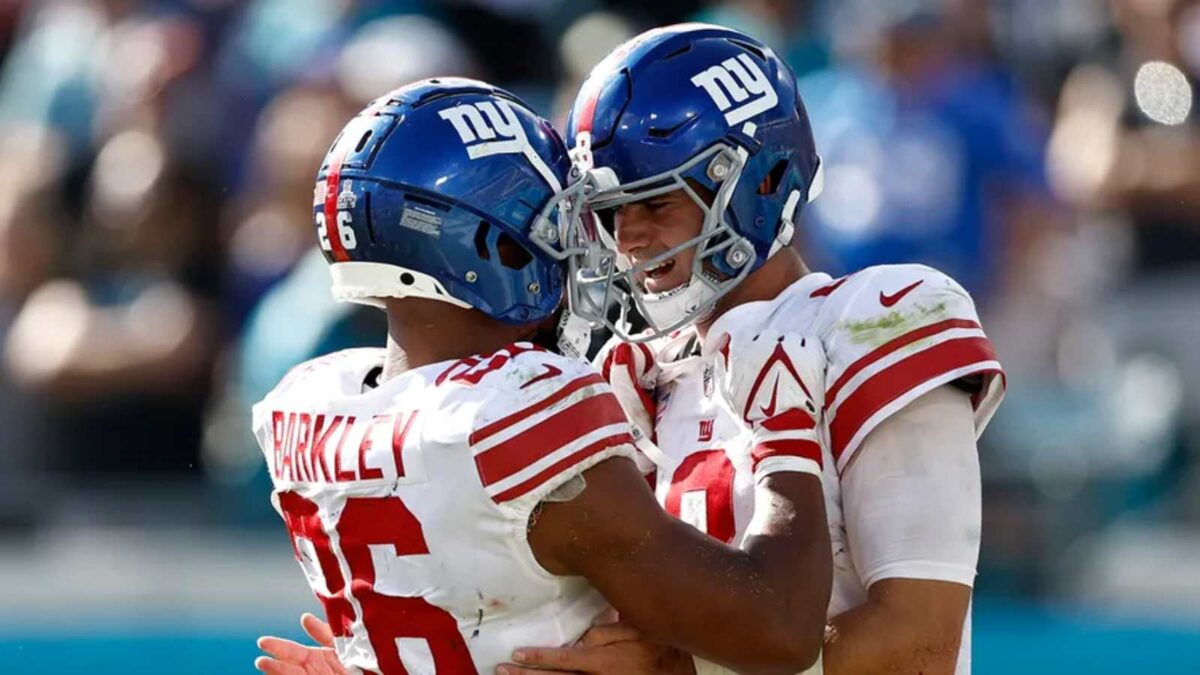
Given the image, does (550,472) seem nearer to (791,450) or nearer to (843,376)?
(791,450)

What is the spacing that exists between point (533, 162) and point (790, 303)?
0.52m

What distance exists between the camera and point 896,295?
3.19 m

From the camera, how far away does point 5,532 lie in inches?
271

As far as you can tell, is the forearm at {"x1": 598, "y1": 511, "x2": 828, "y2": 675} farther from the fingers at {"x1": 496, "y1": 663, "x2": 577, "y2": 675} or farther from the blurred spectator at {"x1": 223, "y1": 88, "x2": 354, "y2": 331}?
the blurred spectator at {"x1": 223, "y1": 88, "x2": 354, "y2": 331}

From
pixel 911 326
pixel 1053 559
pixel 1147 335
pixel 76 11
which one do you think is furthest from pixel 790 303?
pixel 76 11

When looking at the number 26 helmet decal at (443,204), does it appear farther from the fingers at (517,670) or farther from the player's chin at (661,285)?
the fingers at (517,670)

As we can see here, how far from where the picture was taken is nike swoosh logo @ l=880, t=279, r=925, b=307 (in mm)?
3180

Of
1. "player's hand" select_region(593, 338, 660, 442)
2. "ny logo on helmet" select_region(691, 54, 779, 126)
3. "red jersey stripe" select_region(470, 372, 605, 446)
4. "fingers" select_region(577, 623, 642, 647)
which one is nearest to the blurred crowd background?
"player's hand" select_region(593, 338, 660, 442)

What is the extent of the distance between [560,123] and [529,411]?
400cm

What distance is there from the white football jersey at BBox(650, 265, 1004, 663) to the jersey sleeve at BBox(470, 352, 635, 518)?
36 cm

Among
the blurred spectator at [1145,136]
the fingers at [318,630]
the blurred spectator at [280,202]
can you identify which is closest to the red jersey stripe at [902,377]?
the fingers at [318,630]

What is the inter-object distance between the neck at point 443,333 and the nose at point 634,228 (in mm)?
407

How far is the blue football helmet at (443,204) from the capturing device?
303 cm

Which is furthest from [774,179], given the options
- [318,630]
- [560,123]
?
[560,123]
